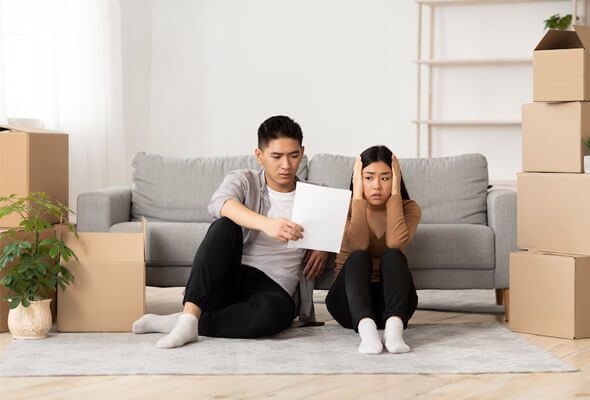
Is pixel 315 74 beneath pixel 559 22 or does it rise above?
beneath

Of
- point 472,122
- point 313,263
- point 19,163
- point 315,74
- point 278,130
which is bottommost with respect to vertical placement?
point 313,263

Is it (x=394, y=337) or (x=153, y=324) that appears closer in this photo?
(x=394, y=337)

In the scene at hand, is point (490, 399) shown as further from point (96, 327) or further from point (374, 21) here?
point (374, 21)

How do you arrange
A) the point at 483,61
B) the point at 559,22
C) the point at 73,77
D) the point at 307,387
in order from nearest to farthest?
the point at 307,387 < the point at 73,77 < the point at 559,22 < the point at 483,61

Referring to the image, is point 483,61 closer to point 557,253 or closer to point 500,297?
point 500,297

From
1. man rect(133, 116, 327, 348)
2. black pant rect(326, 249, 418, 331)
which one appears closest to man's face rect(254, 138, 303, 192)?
man rect(133, 116, 327, 348)

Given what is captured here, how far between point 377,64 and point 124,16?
1551 millimetres

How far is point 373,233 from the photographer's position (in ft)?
10.3

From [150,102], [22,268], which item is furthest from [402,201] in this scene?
[150,102]

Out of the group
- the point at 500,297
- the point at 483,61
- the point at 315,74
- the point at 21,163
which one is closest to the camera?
the point at 21,163

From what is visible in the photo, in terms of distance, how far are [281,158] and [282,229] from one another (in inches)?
10.8

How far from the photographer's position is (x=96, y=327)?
3.13 meters

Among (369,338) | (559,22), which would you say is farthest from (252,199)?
(559,22)

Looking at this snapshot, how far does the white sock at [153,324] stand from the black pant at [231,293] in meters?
0.11
